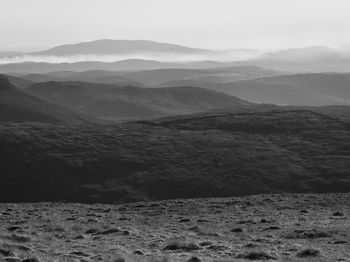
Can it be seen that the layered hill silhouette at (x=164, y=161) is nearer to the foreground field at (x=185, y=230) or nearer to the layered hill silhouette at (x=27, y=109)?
the foreground field at (x=185, y=230)

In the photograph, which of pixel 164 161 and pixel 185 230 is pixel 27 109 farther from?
pixel 185 230

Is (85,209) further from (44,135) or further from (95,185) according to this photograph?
(44,135)

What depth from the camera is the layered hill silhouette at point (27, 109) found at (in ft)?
462

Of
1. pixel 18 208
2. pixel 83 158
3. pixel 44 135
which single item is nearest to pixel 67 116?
pixel 44 135

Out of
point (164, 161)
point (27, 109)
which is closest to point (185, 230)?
point (164, 161)

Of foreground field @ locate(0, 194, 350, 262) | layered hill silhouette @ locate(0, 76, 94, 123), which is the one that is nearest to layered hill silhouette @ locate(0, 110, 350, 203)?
foreground field @ locate(0, 194, 350, 262)

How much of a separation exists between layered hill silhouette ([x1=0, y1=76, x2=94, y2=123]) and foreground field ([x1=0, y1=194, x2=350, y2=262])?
95615mm

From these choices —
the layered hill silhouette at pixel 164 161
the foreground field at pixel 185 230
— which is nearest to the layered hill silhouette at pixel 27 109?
the layered hill silhouette at pixel 164 161

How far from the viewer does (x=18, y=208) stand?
150ft

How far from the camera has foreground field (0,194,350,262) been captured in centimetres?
2422

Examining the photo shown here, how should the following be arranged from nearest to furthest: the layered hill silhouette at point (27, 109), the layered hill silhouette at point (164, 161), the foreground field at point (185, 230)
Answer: the foreground field at point (185, 230)
the layered hill silhouette at point (164, 161)
the layered hill silhouette at point (27, 109)

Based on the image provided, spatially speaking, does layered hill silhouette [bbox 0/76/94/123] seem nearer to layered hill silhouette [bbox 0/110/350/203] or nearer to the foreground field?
layered hill silhouette [bbox 0/110/350/203]

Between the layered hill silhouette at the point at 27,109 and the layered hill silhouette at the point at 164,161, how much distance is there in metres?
43.1

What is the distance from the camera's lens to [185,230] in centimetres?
3397
